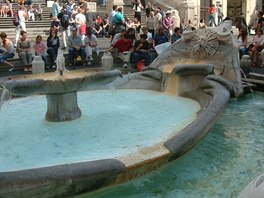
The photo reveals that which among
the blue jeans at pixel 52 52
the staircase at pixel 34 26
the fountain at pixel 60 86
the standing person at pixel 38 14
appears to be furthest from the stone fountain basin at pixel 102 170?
the standing person at pixel 38 14

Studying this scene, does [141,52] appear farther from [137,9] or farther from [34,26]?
[137,9]

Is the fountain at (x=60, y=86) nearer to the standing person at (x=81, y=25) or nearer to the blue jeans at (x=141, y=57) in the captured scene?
the blue jeans at (x=141, y=57)

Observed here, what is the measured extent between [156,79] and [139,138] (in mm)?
3558

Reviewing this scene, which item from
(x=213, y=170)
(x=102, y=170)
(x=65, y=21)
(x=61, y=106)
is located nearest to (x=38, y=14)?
(x=65, y=21)

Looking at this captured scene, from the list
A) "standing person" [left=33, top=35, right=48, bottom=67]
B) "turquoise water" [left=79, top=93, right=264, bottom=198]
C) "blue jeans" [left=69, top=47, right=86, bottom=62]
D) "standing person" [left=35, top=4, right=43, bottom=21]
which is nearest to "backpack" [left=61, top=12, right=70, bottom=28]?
→ "blue jeans" [left=69, top=47, right=86, bottom=62]

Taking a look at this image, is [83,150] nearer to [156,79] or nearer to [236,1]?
[156,79]

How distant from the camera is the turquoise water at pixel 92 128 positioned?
562cm

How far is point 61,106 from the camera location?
23.5ft

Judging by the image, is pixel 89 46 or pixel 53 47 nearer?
pixel 53 47

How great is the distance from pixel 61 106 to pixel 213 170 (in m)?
2.59

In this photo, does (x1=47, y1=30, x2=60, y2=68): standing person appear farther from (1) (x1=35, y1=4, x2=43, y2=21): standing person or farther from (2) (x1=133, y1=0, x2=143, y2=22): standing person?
(1) (x1=35, y1=4, x2=43, y2=21): standing person

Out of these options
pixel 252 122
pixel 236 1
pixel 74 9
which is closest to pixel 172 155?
pixel 252 122

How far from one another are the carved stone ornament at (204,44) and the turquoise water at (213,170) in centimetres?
210

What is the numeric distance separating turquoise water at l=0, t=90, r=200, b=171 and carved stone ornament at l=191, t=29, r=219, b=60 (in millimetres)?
1114
